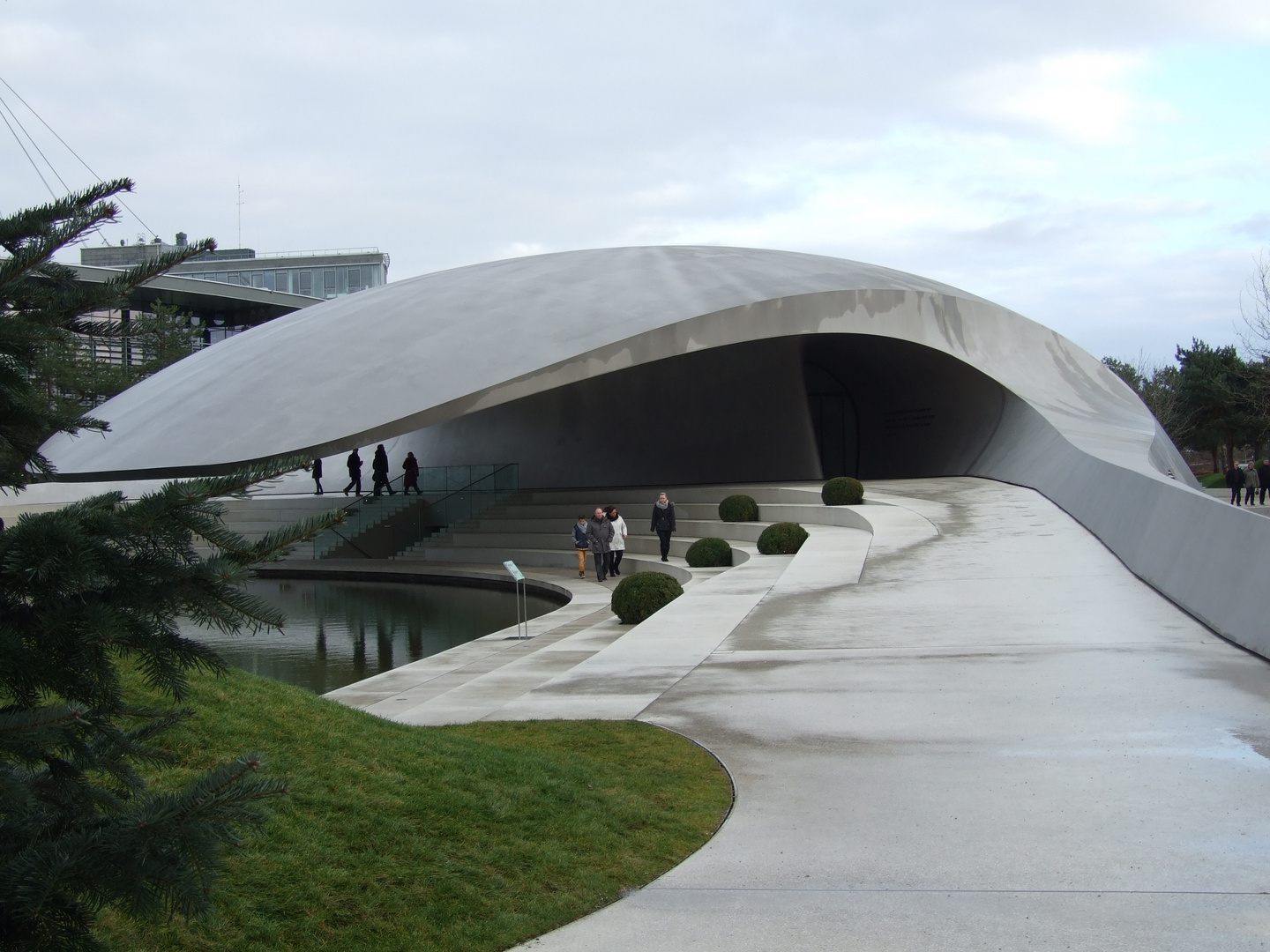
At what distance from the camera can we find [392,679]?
1116cm

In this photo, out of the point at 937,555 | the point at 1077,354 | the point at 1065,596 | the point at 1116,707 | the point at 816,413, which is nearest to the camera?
the point at 1116,707

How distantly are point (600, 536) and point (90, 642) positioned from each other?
1620 cm

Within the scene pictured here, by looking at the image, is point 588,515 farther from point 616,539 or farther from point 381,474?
point 381,474

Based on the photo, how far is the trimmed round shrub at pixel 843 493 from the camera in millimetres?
19047

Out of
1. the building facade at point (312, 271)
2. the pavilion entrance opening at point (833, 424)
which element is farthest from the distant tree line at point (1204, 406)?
the building facade at point (312, 271)

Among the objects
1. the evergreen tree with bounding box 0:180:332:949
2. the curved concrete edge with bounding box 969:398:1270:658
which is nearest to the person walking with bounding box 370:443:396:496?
the curved concrete edge with bounding box 969:398:1270:658

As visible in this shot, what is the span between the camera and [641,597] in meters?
13.0

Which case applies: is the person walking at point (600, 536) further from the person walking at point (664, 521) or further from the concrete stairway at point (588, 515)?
the concrete stairway at point (588, 515)

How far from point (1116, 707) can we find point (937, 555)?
21.8 ft

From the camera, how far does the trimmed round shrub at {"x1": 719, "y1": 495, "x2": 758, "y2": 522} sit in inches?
805

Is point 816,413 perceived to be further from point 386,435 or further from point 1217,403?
point 1217,403

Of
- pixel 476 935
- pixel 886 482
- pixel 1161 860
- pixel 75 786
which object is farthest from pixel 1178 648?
pixel 886 482

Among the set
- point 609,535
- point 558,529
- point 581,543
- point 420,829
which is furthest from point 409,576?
point 420,829

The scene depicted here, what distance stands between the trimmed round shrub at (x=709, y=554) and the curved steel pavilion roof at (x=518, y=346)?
11.7ft
